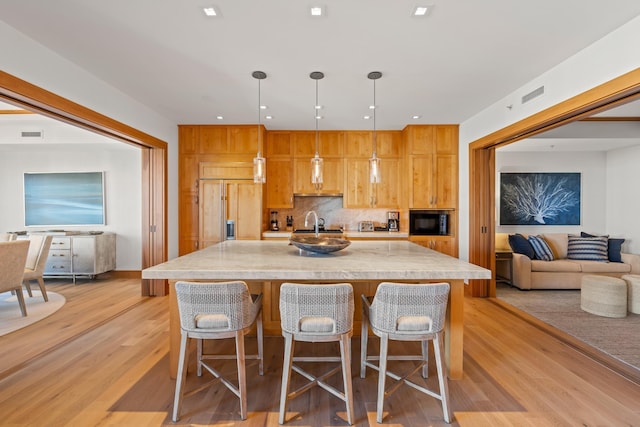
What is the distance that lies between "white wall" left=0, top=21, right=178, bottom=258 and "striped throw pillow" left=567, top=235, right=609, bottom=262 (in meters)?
6.40

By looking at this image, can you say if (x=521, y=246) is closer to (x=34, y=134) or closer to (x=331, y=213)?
(x=331, y=213)

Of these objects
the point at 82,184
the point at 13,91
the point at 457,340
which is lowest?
the point at 457,340

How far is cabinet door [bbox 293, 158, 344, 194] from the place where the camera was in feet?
17.1

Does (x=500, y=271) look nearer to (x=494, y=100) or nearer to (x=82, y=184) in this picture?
(x=494, y=100)

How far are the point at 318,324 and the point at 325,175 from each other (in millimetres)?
3693

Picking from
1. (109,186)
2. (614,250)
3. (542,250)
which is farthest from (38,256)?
(614,250)

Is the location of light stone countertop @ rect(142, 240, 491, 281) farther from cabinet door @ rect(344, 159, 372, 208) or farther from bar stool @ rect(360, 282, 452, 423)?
cabinet door @ rect(344, 159, 372, 208)

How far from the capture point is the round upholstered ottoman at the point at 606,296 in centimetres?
348

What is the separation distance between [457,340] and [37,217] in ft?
23.4

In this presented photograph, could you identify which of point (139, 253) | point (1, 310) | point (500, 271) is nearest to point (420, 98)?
point (500, 271)

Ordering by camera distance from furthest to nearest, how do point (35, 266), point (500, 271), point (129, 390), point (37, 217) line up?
point (37, 217)
point (500, 271)
point (35, 266)
point (129, 390)

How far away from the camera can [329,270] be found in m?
1.92

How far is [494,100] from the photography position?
3.76 m

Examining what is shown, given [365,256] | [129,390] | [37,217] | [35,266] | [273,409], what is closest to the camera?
[273,409]
